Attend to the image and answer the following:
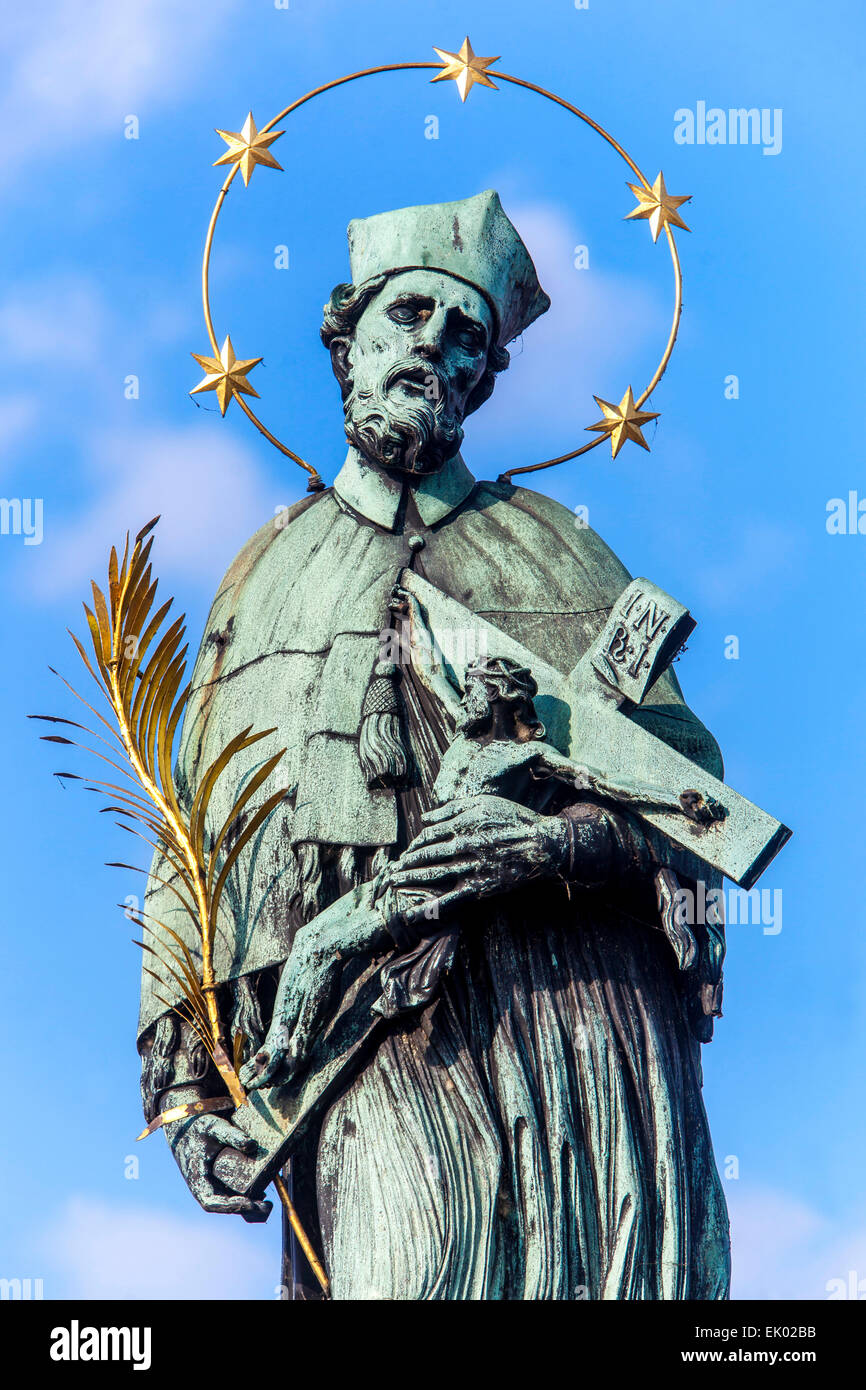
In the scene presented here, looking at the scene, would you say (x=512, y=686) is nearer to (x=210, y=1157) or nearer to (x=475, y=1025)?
(x=475, y=1025)

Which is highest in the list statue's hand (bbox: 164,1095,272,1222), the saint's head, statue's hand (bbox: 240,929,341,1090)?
the saint's head

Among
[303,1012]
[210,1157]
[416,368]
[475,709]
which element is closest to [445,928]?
[303,1012]

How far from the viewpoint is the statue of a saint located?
32.2 ft

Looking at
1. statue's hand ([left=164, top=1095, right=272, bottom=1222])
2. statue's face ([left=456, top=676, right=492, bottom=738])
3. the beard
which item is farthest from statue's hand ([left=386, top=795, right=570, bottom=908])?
the beard

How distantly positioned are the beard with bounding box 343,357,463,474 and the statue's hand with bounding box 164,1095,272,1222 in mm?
2525

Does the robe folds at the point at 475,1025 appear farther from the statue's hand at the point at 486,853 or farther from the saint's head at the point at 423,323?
the saint's head at the point at 423,323

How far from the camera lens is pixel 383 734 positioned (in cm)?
1041

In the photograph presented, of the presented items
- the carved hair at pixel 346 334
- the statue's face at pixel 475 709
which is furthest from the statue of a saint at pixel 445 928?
the carved hair at pixel 346 334

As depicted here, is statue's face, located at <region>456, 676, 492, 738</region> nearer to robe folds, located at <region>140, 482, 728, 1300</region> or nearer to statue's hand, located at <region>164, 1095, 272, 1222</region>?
robe folds, located at <region>140, 482, 728, 1300</region>

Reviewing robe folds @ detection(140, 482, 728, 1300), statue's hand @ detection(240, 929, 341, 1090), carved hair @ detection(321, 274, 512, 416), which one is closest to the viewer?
robe folds @ detection(140, 482, 728, 1300)

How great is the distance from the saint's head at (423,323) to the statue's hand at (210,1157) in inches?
100.0

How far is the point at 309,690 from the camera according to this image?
10.6 m

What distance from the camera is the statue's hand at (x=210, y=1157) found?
1006 cm
